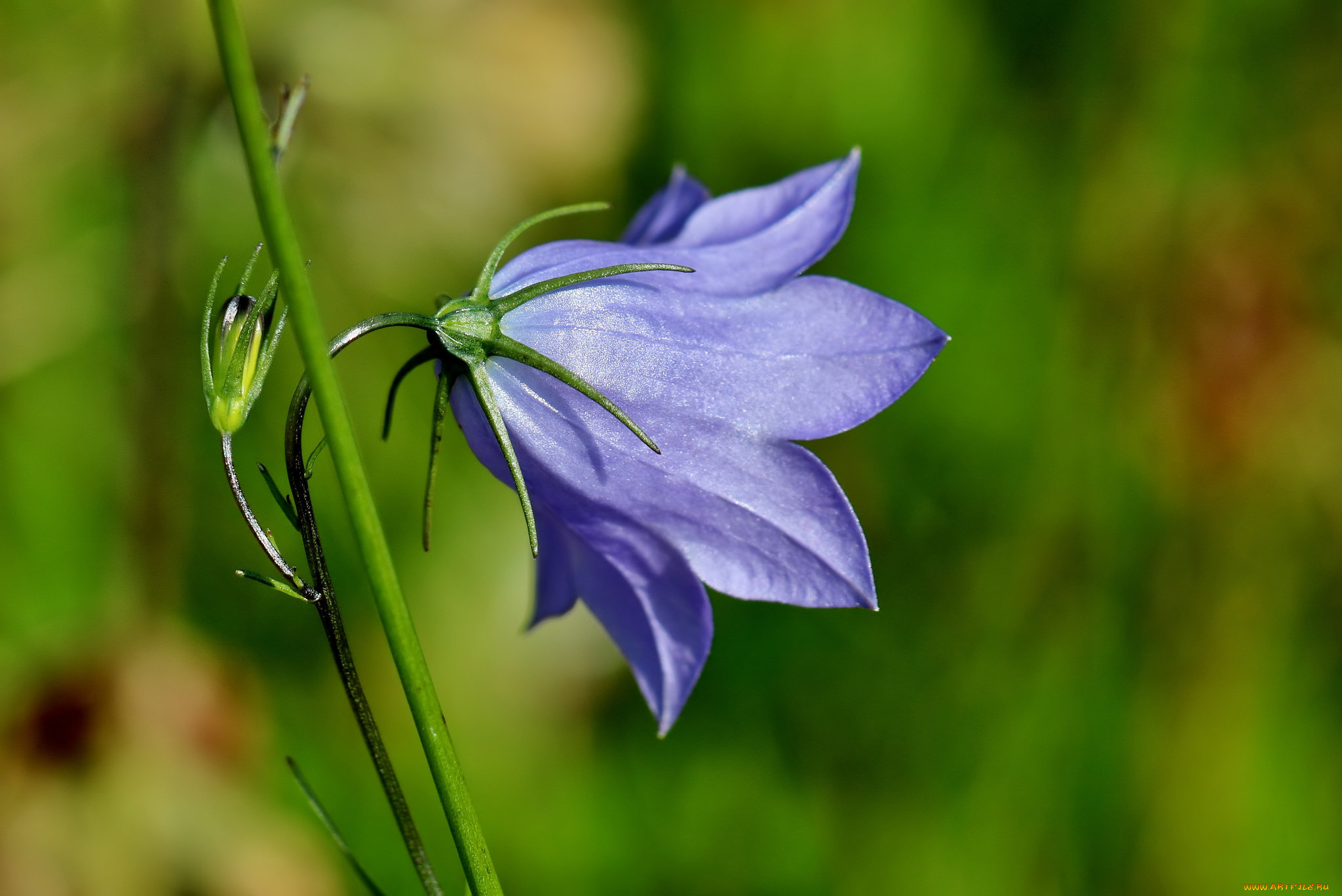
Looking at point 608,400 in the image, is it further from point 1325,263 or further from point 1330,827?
point 1325,263

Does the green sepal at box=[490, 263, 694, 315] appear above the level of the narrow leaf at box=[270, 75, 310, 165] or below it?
below

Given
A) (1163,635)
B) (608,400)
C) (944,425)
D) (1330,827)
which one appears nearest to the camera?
(608,400)

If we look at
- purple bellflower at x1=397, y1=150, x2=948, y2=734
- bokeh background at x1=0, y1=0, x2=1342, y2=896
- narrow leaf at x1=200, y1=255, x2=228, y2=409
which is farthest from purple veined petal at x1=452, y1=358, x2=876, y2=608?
bokeh background at x1=0, y1=0, x2=1342, y2=896

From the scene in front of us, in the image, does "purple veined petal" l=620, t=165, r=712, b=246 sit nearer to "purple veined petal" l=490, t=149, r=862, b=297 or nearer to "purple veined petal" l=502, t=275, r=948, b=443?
"purple veined petal" l=490, t=149, r=862, b=297

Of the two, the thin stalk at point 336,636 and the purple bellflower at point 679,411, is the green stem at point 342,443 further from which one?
the purple bellflower at point 679,411

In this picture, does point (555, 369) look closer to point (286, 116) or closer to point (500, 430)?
point (500, 430)

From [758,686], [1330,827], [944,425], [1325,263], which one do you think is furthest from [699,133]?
[1330,827]

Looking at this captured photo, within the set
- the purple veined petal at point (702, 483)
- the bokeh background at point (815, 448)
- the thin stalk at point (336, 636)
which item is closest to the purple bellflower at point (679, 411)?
the purple veined petal at point (702, 483)

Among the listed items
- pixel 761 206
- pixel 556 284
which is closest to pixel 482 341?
pixel 556 284
